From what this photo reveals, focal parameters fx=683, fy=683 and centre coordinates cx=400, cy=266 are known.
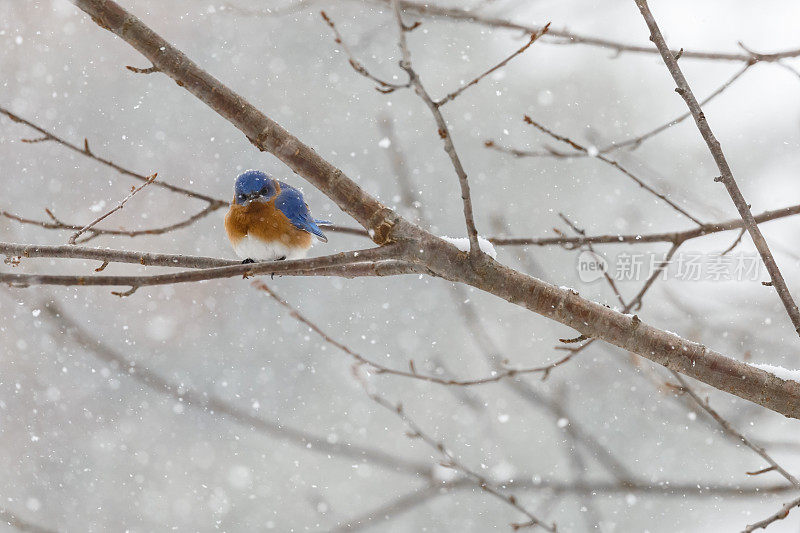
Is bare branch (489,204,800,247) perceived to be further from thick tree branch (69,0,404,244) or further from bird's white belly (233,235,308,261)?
bird's white belly (233,235,308,261)

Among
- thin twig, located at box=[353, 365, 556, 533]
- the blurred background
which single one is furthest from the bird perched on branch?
the blurred background

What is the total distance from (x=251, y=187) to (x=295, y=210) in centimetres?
19

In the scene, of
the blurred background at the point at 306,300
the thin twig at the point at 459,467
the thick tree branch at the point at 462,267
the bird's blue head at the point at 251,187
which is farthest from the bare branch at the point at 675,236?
the blurred background at the point at 306,300

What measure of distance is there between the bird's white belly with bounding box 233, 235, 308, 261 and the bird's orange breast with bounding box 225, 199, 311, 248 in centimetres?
1

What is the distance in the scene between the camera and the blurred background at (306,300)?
7227mm

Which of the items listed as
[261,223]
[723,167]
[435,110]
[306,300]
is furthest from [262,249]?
[306,300]

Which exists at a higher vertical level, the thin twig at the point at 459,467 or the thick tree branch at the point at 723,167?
the thick tree branch at the point at 723,167

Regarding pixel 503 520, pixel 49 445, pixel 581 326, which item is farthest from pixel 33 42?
pixel 581 326

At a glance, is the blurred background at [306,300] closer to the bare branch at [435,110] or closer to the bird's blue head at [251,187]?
the bird's blue head at [251,187]

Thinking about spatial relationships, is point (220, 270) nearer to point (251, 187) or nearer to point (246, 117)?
point (246, 117)

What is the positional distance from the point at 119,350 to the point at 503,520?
4516 millimetres

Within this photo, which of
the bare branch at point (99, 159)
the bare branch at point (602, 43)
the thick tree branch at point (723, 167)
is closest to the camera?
the thick tree branch at point (723, 167)

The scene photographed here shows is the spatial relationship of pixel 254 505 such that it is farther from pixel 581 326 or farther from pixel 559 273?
pixel 581 326

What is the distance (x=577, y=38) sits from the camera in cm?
221
